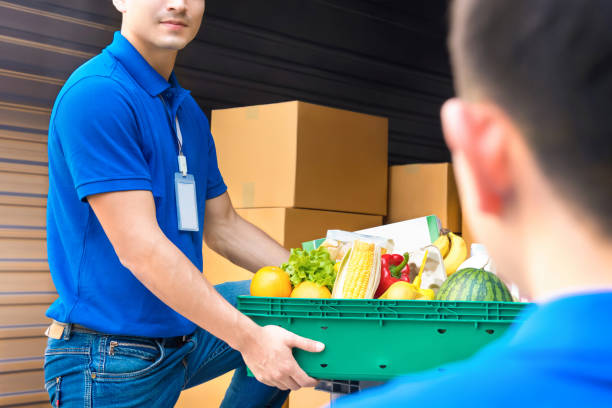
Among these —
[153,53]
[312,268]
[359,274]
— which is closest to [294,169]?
[153,53]

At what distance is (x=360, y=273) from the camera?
188 cm

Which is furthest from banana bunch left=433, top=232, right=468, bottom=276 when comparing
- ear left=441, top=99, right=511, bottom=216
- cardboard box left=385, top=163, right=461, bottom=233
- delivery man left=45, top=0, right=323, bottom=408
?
ear left=441, top=99, right=511, bottom=216

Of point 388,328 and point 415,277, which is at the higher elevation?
point 415,277

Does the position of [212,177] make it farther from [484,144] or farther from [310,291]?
[484,144]

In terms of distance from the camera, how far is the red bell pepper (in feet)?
6.53

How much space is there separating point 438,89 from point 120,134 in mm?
3945

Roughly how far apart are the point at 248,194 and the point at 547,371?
3.21 metres

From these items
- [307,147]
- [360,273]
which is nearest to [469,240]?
[307,147]

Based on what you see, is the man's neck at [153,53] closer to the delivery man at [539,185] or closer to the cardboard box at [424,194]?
the delivery man at [539,185]

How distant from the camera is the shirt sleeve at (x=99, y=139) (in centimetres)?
179

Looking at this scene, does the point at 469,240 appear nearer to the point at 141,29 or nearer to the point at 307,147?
the point at 307,147

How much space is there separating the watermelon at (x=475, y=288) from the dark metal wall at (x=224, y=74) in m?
2.35

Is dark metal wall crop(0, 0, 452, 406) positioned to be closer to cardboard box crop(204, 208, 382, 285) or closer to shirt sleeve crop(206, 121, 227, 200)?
cardboard box crop(204, 208, 382, 285)

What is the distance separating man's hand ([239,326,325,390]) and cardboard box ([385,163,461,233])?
2399 mm
